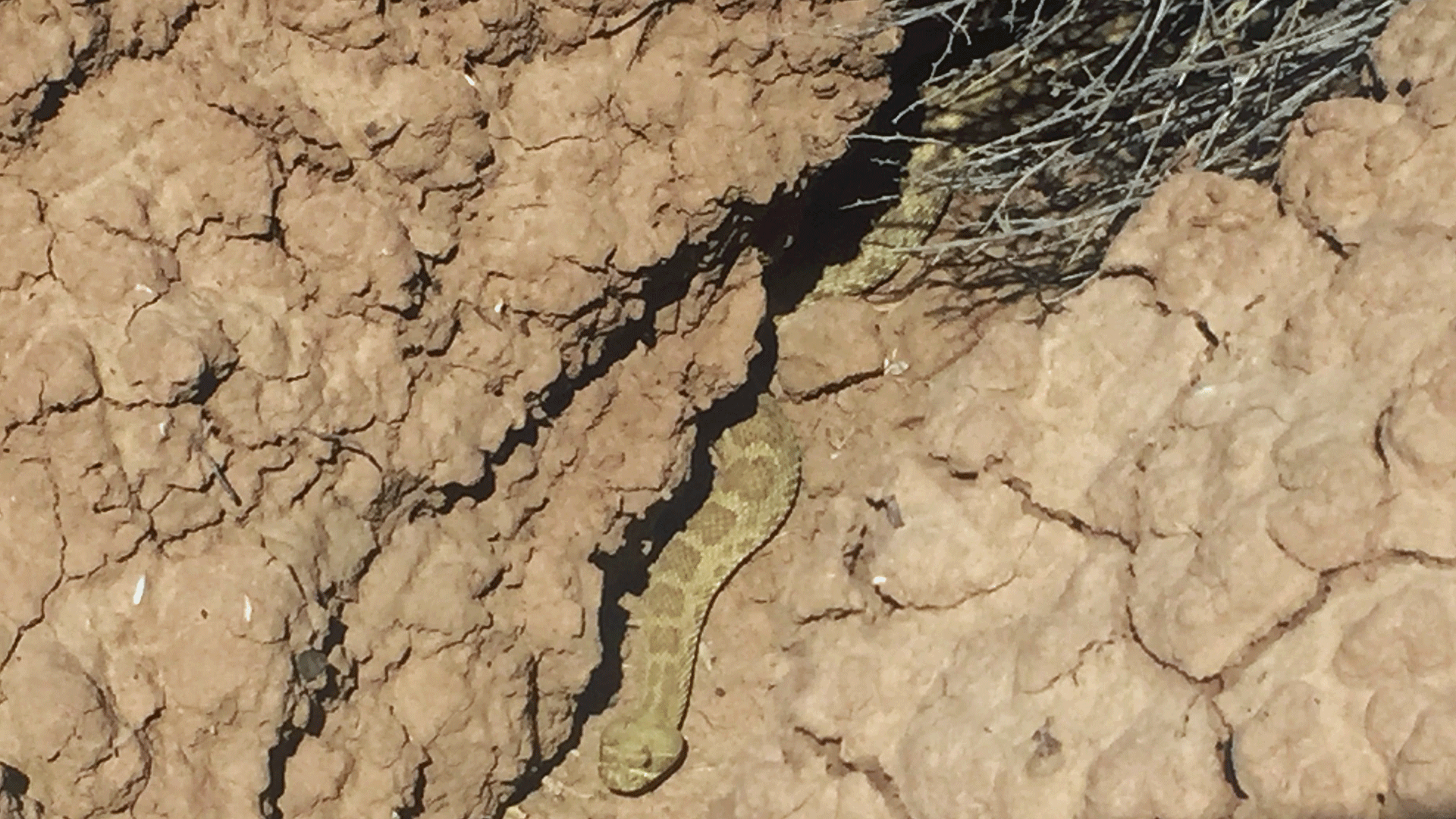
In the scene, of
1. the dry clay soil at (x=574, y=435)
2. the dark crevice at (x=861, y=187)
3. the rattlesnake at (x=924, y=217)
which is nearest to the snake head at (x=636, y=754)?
the rattlesnake at (x=924, y=217)

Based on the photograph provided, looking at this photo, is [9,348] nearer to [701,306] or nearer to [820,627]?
[701,306]

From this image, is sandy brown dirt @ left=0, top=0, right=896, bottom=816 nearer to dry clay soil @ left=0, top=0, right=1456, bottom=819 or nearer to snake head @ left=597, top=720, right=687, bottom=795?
dry clay soil @ left=0, top=0, right=1456, bottom=819

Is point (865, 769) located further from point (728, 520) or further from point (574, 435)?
point (728, 520)

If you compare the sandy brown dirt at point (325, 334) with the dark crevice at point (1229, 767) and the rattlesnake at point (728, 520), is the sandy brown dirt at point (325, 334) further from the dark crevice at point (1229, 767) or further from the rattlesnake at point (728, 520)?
the dark crevice at point (1229, 767)

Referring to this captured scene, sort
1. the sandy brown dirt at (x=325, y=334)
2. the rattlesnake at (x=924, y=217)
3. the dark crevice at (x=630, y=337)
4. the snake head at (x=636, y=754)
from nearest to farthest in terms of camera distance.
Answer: the sandy brown dirt at (x=325, y=334)
the dark crevice at (x=630, y=337)
the rattlesnake at (x=924, y=217)
the snake head at (x=636, y=754)

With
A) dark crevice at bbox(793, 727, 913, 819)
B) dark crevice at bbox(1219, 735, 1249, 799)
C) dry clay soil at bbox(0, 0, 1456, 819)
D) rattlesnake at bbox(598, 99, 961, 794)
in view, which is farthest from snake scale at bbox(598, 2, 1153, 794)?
dark crevice at bbox(1219, 735, 1249, 799)

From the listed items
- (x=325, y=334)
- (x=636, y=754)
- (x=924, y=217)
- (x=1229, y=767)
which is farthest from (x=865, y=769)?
(x=924, y=217)
